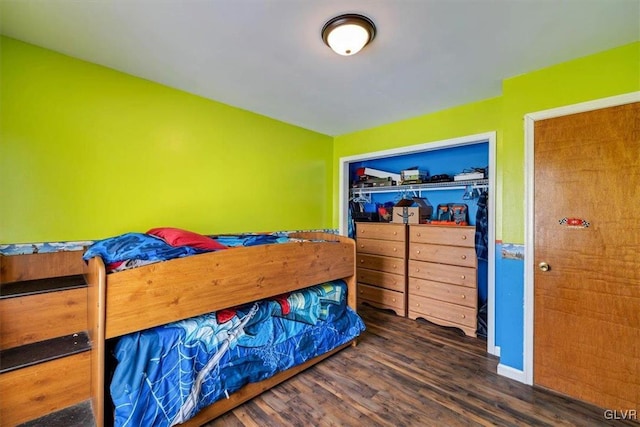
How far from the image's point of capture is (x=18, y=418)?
1.33 m

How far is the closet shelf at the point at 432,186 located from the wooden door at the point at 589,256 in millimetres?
923

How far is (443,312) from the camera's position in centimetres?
298

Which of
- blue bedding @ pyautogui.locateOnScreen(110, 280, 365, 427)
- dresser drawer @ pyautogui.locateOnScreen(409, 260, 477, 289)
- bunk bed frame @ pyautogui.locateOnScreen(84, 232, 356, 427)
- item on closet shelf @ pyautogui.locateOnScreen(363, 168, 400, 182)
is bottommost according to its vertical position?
blue bedding @ pyautogui.locateOnScreen(110, 280, 365, 427)

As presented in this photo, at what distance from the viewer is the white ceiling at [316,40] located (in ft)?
4.78

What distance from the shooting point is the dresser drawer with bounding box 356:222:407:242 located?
332 cm

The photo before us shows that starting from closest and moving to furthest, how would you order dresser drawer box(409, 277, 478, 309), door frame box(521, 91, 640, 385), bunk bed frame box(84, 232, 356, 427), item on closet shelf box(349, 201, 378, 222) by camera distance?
1. bunk bed frame box(84, 232, 356, 427)
2. door frame box(521, 91, 640, 385)
3. dresser drawer box(409, 277, 478, 309)
4. item on closet shelf box(349, 201, 378, 222)

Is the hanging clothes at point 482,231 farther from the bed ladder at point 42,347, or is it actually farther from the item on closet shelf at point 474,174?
the bed ladder at point 42,347

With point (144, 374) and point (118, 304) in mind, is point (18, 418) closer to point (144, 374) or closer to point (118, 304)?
point (144, 374)

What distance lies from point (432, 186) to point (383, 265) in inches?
46.4

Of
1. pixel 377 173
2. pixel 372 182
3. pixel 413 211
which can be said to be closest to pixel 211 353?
pixel 413 211

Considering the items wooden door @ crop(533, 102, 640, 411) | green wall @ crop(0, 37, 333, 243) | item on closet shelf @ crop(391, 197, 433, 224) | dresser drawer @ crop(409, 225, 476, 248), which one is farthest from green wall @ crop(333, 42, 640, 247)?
green wall @ crop(0, 37, 333, 243)

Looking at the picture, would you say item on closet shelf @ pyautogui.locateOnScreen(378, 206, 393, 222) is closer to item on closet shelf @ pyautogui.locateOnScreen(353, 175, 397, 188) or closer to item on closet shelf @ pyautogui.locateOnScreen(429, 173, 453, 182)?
item on closet shelf @ pyautogui.locateOnScreen(353, 175, 397, 188)

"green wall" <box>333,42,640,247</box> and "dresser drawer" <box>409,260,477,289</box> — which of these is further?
"dresser drawer" <box>409,260,477,289</box>

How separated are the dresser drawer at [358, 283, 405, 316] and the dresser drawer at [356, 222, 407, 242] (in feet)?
2.26
